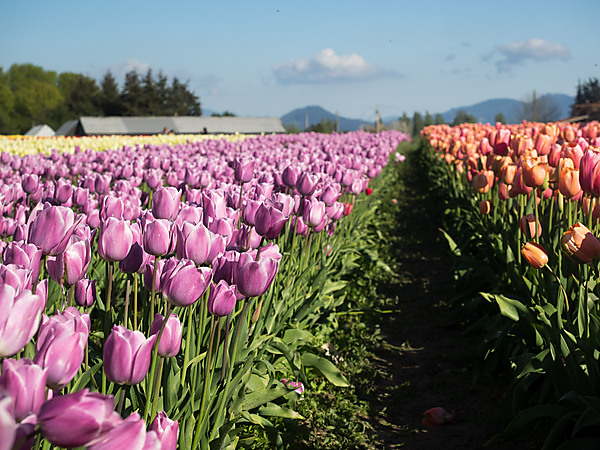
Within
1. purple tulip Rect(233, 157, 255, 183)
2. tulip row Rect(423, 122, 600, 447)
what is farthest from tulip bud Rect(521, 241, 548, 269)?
purple tulip Rect(233, 157, 255, 183)

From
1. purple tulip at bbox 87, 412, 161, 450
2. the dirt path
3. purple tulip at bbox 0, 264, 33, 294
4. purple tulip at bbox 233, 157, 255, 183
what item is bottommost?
the dirt path

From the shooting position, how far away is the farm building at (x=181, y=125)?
210 feet

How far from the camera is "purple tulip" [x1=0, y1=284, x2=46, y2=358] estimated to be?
1.13 m

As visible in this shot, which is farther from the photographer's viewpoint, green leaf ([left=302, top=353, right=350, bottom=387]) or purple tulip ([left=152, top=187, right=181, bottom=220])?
green leaf ([left=302, top=353, right=350, bottom=387])

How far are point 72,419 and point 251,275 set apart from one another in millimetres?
1069

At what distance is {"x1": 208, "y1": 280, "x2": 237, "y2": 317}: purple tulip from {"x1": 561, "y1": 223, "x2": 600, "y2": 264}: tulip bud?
1.49 meters

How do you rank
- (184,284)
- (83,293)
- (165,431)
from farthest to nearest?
(83,293)
(184,284)
(165,431)

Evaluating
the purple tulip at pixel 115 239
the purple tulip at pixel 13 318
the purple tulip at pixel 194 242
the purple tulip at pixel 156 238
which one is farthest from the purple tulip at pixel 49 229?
the purple tulip at pixel 13 318

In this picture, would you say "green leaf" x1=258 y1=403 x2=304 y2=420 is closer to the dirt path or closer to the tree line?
the dirt path

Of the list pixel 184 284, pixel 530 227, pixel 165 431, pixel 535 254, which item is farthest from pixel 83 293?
pixel 530 227

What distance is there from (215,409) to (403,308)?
445 cm

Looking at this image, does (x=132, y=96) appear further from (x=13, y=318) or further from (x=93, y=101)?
(x=13, y=318)

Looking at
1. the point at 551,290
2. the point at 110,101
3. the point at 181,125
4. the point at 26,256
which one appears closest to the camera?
the point at 26,256

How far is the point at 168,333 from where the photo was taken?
170 centimetres
